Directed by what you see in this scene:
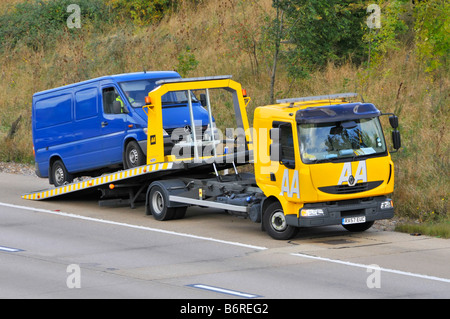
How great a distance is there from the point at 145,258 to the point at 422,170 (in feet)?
23.4

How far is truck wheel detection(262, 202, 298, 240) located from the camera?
47.4ft

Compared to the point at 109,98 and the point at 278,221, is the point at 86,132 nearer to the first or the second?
the point at 109,98

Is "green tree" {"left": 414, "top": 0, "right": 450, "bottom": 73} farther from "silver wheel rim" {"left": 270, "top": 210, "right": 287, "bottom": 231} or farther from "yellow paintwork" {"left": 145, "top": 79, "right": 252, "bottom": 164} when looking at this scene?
"silver wheel rim" {"left": 270, "top": 210, "right": 287, "bottom": 231}

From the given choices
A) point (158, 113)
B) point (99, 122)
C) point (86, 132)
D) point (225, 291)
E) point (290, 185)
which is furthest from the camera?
point (86, 132)

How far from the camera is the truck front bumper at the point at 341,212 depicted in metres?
13.9

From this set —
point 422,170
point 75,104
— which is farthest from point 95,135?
point 422,170

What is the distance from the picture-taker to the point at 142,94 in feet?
57.7

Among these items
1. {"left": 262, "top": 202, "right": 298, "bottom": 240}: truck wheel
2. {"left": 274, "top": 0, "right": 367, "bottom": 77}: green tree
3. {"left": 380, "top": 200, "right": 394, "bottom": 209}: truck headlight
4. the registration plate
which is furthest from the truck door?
{"left": 274, "top": 0, "right": 367, "bottom": 77}: green tree

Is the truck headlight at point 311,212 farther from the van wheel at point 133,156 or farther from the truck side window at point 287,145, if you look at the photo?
the van wheel at point 133,156

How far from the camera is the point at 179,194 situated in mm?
16172

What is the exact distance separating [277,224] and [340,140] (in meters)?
1.84

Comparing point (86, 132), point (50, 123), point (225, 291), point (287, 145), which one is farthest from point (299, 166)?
point (50, 123)

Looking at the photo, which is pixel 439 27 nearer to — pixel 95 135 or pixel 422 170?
pixel 422 170

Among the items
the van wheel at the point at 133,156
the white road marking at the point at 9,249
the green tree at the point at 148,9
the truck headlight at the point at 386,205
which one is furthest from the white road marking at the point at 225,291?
the green tree at the point at 148,9
